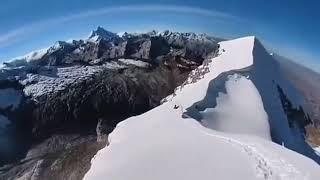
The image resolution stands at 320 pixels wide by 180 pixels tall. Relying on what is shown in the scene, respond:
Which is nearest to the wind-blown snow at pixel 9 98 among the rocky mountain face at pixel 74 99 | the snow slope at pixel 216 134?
the rocky mountain face at pixel 74 99

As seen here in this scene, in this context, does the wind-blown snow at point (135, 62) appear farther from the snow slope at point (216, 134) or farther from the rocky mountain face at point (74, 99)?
the snow slope at point (216, 134)

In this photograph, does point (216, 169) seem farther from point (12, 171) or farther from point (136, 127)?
point (12, 171)

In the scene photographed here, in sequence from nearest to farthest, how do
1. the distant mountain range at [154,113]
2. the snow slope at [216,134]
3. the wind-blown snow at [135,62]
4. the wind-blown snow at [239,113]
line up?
the snow slope at [216,134] → the distant mountain range at [154,113] → the wind-blown snow at [239,113] → the wind-blown snow at [135,62]

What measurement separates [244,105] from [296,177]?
8.37m

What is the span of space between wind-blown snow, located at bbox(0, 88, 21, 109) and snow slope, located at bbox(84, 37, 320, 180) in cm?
2547

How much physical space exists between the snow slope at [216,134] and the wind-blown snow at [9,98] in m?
25.5

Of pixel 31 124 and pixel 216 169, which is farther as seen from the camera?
pixel 31 124

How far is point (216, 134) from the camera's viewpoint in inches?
619

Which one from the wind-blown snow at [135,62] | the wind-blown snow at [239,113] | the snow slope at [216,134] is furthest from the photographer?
the wind-blown snow at [135,62]

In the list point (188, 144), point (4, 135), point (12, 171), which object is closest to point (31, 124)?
point (4, 135)

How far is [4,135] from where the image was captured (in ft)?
139

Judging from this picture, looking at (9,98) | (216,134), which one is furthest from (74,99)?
(216,134)

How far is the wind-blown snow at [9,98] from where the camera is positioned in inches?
1772

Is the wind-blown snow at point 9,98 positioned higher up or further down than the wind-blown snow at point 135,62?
further down
